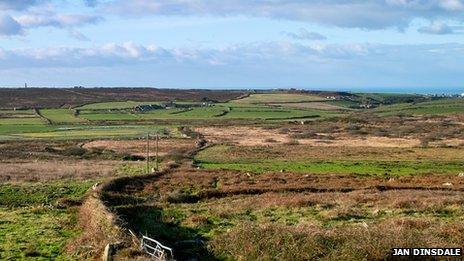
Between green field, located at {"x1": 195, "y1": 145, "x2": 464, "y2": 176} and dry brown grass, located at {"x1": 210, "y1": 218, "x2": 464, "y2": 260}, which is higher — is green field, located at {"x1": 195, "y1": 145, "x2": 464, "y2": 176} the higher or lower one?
the lower one

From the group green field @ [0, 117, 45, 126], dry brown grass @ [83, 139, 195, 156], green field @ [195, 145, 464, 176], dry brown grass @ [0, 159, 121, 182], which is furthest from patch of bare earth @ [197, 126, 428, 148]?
green field @ [0, 117, 45, 126]

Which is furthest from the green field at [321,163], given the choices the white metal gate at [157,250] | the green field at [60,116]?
the green field at [60,116]

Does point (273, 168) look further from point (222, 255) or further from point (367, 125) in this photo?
point (367, 125)

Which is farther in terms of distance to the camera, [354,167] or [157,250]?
[354,167]

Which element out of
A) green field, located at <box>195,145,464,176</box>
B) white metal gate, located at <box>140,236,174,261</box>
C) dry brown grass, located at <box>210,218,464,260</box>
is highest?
dry brown grass, located at <box>210,218,464,260</box>

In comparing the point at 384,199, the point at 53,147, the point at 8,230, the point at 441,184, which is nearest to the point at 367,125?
the point at 53,147

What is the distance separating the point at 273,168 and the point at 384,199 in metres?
28.5

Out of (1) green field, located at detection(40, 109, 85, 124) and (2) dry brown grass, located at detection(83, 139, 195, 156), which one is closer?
(2) dry brown grass, located at detection(83, 139, 195, 156)

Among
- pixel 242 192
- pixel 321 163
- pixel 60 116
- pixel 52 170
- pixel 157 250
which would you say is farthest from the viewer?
pixel 60 116

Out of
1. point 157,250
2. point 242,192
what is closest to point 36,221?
point 157,250

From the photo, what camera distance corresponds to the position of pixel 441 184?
40781 millimetres

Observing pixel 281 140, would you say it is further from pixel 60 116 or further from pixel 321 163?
pixel 60 116

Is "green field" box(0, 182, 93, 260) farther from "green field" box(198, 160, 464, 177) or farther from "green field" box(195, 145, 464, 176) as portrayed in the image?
"green field" box(198, 160, 464, 177)

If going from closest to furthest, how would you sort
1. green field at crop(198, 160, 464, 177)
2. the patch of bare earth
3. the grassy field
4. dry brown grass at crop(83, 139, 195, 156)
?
1. the grassy field
2. green field at crop(198, 160, 464, 177)
3. dry brown grass at crop(83, 139, 195, 156)
4. the patch of bare earth
